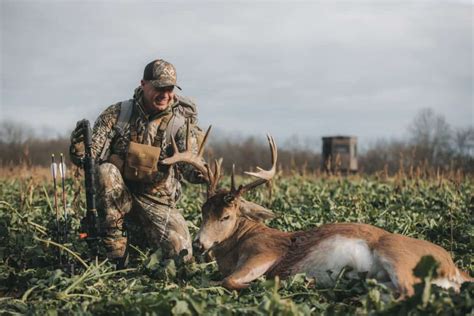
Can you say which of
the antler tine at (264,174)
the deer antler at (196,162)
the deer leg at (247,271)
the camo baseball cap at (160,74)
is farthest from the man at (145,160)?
the deer leg at (247,271)

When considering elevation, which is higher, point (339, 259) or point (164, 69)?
point (164, 69)

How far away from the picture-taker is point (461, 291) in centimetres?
459

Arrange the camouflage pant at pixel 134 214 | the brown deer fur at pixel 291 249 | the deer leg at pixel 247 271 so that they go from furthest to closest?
the camouflage pant at pixel 134 214 → the deer leg at pixel 247 271 → the brown deer fur at pixel 291 249

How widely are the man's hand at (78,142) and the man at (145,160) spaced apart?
10mm

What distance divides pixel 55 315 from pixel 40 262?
2.22m

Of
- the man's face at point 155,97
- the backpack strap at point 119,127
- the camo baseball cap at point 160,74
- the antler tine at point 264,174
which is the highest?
the camo baseball cap at point 160,74

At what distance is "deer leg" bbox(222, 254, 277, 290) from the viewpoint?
5.18 m

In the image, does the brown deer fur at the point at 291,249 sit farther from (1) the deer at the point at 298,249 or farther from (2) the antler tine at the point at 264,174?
(2) the antler tine at the point at 264,174

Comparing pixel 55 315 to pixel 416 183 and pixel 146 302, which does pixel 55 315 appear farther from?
pixel 416 183

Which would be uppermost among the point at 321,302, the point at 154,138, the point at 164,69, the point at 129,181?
the point at 164,69

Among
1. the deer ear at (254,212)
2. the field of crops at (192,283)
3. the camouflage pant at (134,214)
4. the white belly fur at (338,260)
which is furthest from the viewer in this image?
the camouflage pant at (134,214)

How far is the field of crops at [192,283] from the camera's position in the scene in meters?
4.05

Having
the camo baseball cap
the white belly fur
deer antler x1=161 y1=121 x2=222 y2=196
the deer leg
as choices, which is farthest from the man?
the white belly fur

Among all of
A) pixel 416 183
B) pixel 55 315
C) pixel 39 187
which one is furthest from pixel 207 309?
pixel 416 183
